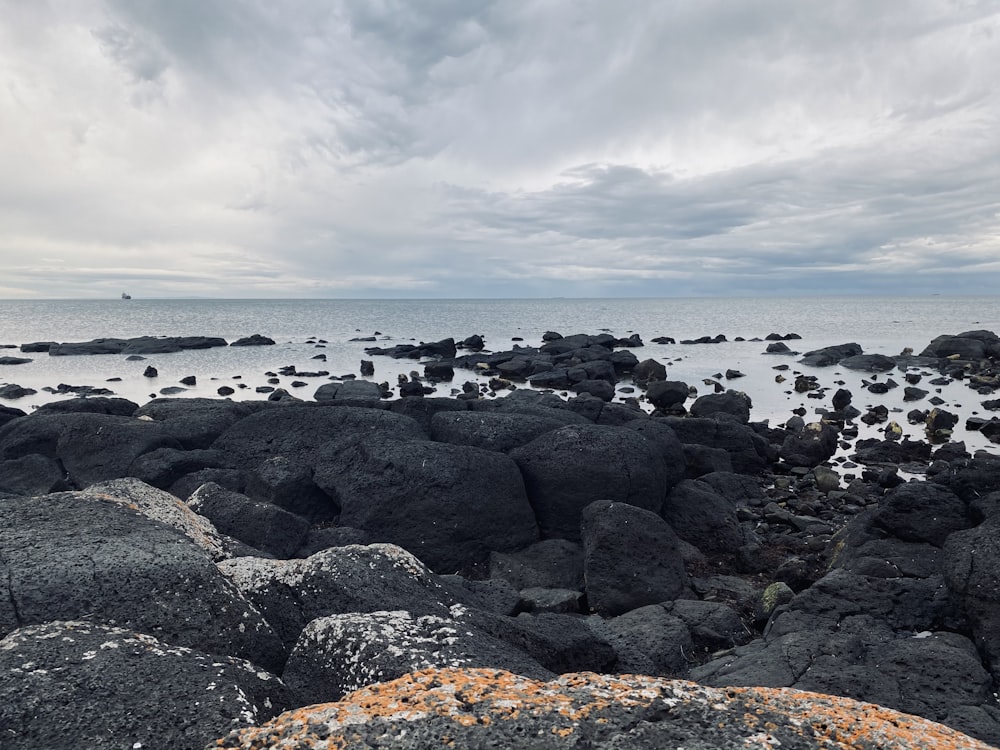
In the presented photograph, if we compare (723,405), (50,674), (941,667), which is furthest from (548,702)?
(723,405)

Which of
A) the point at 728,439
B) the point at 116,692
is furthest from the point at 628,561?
the point at 728,439

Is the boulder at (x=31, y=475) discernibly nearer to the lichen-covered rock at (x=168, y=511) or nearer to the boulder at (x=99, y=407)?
the boulder at (x=99, y=407)

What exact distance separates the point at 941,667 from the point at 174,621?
7086mm

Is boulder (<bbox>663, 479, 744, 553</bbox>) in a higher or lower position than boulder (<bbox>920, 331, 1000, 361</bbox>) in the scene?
lower

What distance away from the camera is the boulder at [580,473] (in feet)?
49.2

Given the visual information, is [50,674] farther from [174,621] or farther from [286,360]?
[286,360]

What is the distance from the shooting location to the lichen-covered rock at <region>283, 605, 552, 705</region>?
3.90 meters

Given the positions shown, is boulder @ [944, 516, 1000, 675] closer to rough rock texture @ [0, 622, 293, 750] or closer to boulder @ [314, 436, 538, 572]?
boulder @ [314, 436, 538, 572]

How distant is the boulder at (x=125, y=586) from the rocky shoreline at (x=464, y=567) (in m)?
0.02

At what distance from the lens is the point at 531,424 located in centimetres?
1752

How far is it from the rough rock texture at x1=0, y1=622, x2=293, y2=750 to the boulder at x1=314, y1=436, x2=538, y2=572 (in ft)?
31.7

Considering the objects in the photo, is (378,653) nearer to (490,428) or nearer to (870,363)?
(490,428)

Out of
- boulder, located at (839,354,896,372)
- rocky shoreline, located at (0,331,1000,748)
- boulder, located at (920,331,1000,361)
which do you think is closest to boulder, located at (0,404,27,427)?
rocky shoreline, located at (0,331,1000,748)

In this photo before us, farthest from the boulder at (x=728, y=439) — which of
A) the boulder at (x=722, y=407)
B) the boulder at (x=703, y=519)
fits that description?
the boulder at (x=722, y=407)
